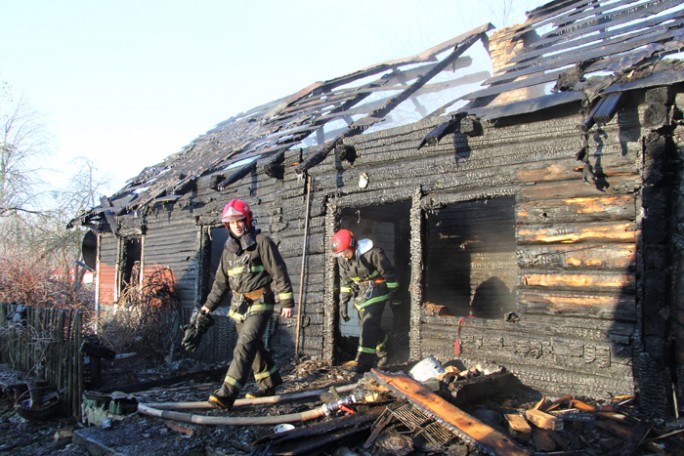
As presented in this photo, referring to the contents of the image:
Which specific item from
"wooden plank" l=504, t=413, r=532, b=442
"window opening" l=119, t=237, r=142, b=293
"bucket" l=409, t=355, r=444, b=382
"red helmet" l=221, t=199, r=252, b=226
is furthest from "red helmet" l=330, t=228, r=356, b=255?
"window opening" l=119, t=237, r=142, b=293

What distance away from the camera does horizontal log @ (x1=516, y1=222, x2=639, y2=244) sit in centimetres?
508

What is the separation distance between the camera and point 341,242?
718cm

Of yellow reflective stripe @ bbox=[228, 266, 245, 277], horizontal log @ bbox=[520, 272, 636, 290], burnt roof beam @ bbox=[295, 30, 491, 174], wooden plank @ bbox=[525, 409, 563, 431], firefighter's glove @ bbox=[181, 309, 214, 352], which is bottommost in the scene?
wooden plank @ bbox=[525, 409, 563, 431]

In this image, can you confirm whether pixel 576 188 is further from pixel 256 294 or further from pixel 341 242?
pixel 256 294

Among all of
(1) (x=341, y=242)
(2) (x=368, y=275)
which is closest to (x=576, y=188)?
(2) (x=368, y=275)

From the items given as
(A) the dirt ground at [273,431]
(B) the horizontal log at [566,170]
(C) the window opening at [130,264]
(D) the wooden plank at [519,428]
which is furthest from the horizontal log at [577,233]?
(C) the window opening at [130,264]

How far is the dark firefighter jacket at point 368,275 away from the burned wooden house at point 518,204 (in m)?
0.48

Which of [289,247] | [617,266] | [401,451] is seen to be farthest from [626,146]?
[289,247]

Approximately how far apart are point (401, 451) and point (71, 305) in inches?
507

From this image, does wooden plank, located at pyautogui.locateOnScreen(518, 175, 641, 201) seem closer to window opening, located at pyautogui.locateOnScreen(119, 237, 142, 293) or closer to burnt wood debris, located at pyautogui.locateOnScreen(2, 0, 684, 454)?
burnt wood debris, located at pyautogui.locateOnScreen(2, 0, 684, 454)

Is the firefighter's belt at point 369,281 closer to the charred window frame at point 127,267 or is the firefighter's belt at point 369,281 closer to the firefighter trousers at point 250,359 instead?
the firefighter trousers at point 250,359

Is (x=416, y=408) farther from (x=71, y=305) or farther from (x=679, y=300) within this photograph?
(x=71, y=305)

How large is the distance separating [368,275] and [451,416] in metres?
3.34

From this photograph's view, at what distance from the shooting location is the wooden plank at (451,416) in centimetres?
356
